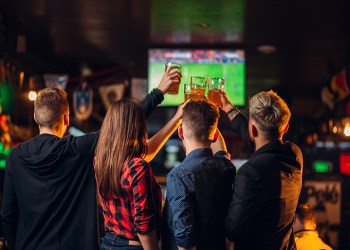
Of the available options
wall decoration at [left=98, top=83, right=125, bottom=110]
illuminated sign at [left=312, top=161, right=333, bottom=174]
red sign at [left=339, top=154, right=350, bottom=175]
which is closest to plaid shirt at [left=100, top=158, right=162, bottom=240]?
wall decoration at [left=98, top=83, right=125, bottom=110]

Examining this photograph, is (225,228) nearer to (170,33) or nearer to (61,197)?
(61,197)

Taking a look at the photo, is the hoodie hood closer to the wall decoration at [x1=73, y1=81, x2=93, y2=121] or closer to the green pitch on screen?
the green pitch on screen

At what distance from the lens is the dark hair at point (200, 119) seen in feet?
11.7

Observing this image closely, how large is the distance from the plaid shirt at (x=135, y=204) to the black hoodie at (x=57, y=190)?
1.07ft

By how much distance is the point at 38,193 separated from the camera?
3.94m

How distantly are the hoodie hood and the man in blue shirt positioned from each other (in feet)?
2.46

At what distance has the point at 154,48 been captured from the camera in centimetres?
779

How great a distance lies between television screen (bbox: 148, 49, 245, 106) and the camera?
7.66m

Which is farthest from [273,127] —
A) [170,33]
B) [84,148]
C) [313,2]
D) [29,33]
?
[29,33]

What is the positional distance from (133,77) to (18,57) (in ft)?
7.04

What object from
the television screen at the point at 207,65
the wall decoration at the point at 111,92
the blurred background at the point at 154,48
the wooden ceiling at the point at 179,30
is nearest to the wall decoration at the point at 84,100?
the blurred background at the point at 154,48

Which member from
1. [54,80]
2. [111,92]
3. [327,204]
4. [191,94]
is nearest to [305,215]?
[191,94]

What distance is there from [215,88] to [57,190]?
44.9 inches

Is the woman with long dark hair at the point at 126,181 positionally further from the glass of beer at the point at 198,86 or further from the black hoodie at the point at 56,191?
the glass of beer at the point at 198,86
